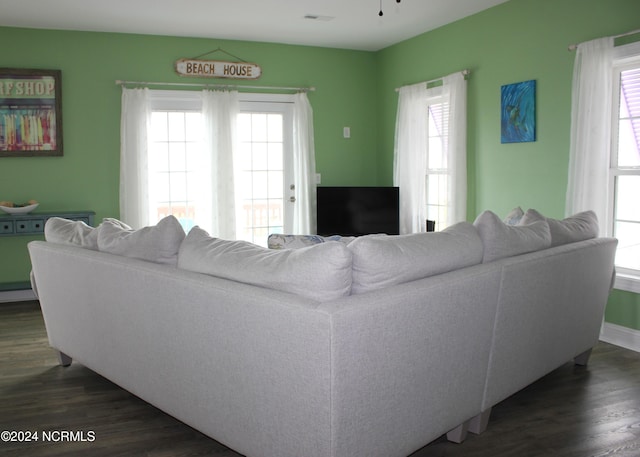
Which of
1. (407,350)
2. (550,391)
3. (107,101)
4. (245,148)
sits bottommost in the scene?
(550,391)

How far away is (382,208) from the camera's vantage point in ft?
21.6

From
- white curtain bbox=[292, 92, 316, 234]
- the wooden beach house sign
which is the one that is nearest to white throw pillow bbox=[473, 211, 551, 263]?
white curtain bbox=[292, 92, 316, 234]

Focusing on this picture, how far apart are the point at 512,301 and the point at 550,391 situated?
867 mm

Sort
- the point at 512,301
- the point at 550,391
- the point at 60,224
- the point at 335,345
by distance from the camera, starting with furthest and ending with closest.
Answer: the point at 60,224 → the point at 550,391 → the point at 512,301 → the point at 335,345

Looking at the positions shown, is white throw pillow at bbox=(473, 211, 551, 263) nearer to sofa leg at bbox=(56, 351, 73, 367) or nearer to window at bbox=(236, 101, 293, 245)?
sofa leg at bbox=(56, 351, 73, 367)

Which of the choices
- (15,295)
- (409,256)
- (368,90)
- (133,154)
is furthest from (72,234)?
(368,90)

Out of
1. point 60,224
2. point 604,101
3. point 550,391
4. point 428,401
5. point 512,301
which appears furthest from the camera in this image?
point 604,101

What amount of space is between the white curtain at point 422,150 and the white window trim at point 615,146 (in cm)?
153

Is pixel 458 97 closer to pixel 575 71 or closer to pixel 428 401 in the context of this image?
pixel 575 71

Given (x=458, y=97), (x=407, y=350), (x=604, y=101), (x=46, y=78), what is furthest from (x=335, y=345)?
(x=46, y=78)

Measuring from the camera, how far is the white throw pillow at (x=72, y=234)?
3369 millimetres

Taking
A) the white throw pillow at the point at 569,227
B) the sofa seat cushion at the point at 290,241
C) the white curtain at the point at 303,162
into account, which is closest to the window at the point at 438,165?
the white curtain at the point at 303,162

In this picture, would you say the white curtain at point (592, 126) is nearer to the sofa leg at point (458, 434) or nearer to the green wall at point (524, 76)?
the green wall at point (524, 76)

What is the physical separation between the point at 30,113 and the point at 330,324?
507cm
